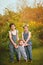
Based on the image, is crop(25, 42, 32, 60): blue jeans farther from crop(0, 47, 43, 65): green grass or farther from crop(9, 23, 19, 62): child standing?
crop(9, 23, 19, 62): child standing

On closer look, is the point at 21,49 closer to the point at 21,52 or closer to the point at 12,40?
the point at 21,52

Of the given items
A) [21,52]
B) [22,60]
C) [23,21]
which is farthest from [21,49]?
[23,21]

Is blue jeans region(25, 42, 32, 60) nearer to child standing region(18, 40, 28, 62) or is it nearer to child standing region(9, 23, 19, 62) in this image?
child standing region(18, 40, 28, 62)

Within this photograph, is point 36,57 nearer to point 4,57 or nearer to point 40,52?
point 40,52

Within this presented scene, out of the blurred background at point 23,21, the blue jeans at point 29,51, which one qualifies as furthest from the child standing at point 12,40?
the blue jeans at point 29,51

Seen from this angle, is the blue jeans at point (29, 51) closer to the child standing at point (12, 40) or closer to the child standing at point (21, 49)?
the child standing at point (21, 49)

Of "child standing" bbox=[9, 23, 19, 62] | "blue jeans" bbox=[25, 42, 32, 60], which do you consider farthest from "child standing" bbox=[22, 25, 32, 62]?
"child standing" bbox=[9, 23, 19, 62]

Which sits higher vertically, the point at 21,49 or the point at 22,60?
the point at 21,49

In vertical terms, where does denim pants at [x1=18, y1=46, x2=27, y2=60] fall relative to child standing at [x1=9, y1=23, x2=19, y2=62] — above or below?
below

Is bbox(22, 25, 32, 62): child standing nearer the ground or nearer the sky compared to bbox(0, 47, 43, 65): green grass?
nearer the sky

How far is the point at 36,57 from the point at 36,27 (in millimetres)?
392

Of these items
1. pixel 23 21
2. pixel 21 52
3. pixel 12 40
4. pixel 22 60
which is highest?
pixel 23 21

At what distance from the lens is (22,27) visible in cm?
300

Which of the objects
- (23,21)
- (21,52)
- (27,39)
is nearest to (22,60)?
(21,52)
